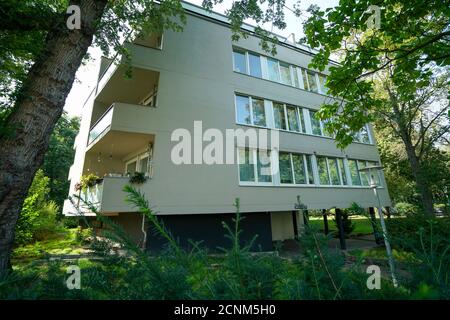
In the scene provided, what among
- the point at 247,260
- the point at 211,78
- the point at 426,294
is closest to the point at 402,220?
the point at 247,260

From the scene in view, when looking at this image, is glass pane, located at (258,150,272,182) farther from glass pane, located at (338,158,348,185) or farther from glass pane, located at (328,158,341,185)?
glass pane, located at (338,158,348,185)

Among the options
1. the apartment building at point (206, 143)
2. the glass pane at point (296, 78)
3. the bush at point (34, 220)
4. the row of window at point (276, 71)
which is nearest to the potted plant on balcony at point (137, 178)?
the apartment building at point (206, 143)

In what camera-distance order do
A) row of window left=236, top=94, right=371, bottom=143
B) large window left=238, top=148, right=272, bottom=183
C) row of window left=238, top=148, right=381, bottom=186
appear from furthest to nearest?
1. row of window left=236, top=94, right=371, bottom=143
2. row of window left=238, top=148, right=381, bottom=186
3. large window left=238, top=148, right=272, bottom=183

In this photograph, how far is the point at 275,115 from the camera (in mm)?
13500

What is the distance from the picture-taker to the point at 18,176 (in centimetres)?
401

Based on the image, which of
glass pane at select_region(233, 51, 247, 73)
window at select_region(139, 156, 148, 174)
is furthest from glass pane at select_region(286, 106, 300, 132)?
window at select_region(139, 156, 148, 174)

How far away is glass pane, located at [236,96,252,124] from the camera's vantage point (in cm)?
1218

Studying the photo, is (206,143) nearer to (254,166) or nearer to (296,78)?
(254,166)

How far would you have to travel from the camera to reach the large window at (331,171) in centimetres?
1411

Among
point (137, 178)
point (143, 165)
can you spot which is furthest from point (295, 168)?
point (137, 178)

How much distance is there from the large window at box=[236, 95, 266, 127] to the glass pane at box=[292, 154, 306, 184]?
8.73ft

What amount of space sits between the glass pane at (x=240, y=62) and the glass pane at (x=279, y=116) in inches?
105

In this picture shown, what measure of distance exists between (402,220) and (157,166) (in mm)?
8568

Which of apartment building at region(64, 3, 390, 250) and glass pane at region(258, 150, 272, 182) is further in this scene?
glass pane at region(258, 150, 272, 182)
